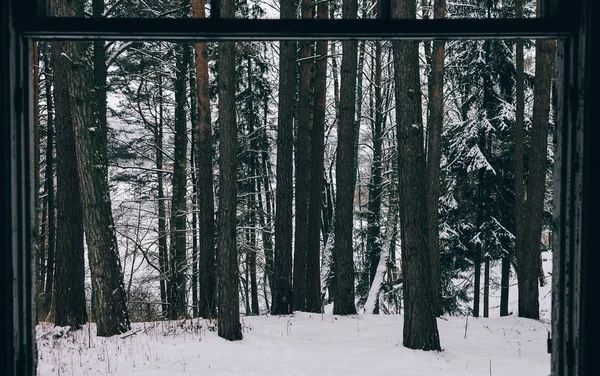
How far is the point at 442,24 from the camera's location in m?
2.31

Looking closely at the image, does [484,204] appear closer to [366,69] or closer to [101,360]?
[366,69]

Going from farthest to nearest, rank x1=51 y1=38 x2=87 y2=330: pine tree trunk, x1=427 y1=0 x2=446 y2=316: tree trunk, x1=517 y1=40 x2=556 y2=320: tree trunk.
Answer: x1=427 y1=0 x2=446 y2=316: tree trunk → x1=517 y1=40 x2=556 y2=320: tree trunk → x1=51 y1=38 x2=87 y2=330: pine tree trunk

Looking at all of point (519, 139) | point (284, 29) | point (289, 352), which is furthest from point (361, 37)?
point (519, 139)

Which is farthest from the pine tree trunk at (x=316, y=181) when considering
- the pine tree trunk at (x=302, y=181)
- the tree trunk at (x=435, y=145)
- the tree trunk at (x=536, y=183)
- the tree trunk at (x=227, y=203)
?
the tree trunk at (x=536, y=183)

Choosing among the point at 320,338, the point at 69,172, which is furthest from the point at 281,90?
the point at 320,338

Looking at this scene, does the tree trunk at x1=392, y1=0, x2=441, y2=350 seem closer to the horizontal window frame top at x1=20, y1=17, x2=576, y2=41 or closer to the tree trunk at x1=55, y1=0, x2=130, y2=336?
the tree trunk at x1=55, y1=0, x2=130, y2=336

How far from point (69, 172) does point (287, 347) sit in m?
5.67

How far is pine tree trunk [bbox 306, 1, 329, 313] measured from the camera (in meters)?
13.7

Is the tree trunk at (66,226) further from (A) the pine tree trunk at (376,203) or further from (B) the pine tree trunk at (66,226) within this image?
(A) the pine tree trunk at (376,203)

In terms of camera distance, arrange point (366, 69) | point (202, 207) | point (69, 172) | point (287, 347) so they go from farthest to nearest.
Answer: point (366, 69) < point (202, 207) < point (69, 172) < point (287, 347)

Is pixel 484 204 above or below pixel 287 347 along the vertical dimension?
above

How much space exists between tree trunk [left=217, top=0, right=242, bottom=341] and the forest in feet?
0.08

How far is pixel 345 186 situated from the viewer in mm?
12742

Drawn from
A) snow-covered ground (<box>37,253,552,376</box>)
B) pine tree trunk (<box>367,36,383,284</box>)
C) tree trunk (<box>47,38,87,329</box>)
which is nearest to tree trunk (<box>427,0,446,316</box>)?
snow-covered ground (<box>37,253,552,376</box>)
